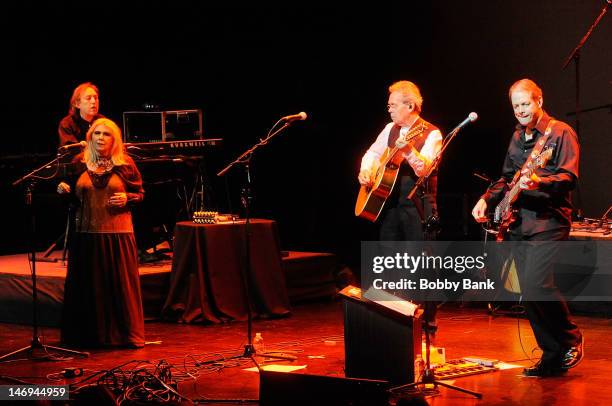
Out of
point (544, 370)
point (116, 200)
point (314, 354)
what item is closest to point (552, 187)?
point (544, 370)

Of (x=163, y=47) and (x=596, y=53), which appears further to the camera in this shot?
(x=163, y=47)

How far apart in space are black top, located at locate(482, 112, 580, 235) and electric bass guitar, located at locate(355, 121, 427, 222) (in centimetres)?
83

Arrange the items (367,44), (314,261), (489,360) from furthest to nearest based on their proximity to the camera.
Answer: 1. (367,44)
2. (314,261)
3. (489,360)

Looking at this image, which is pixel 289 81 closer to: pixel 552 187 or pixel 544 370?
pixel 552 187

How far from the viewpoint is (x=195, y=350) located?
8.13 meters

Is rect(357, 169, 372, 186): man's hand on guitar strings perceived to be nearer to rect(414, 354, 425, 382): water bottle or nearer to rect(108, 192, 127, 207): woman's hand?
rect(414, 354, 425, 382): water bottle

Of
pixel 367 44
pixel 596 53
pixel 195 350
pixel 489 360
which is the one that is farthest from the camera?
pixel 367 44

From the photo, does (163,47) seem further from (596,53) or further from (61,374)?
(61,374)

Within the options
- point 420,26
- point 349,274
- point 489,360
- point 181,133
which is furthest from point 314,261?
point 489,360

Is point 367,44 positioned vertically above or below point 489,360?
above

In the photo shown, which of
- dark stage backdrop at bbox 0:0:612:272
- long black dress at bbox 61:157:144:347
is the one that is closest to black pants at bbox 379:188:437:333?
long black dress at bbox 61:157:144:347

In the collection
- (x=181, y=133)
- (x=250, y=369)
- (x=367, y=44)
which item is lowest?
(x=250, y=369)

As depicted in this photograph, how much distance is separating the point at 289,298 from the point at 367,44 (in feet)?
10.6

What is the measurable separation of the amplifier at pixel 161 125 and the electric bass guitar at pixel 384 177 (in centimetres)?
396
